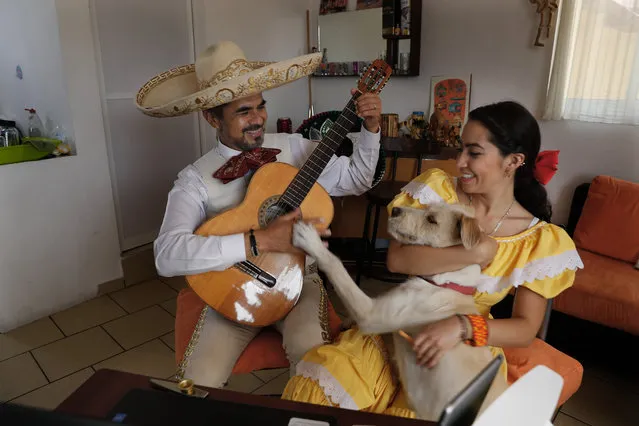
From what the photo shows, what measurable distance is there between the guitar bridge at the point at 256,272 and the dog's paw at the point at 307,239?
6.4 inches

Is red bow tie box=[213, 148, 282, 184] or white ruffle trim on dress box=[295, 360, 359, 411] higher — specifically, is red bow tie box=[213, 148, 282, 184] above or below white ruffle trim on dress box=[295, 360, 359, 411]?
above

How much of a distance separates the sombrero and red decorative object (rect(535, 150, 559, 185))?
842 mm

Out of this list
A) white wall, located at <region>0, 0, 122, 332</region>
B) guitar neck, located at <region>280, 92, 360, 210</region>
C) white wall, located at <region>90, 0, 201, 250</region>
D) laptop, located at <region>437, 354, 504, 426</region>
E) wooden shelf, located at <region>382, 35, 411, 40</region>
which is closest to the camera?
laptop, located at <region>437, 354, 504, 426</region>

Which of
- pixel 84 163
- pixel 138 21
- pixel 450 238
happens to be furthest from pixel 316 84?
pixel 450 238

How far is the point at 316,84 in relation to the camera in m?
4.55

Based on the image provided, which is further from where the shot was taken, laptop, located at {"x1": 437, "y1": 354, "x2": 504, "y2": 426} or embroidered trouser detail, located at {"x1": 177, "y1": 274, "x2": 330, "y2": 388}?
embroidered trouser detail, located at {"x1": 177, "y1": 274, "x2": 330, "y2": 388}

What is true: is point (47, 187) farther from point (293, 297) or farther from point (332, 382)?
point (332, 382)

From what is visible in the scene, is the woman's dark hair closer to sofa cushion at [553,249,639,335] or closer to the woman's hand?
the woman's hand

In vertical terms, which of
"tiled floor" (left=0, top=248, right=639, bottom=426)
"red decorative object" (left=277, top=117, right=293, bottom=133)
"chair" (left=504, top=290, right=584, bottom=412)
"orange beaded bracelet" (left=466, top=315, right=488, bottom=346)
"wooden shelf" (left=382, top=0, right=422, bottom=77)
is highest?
"wooden shelf" (left=382, top=0, right=422, bottom=77)

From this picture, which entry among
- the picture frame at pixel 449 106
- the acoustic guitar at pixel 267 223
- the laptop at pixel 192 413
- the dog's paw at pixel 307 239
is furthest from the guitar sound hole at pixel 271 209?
the picture frame at pixel 449 106

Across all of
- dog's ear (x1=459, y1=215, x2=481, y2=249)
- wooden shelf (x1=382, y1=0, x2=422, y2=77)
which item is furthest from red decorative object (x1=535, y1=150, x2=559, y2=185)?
wooden shelf (x1=382, y1=0, x2=422, y2=77)

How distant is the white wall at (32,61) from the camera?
104 inches

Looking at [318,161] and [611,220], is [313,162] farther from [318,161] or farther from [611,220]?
[611,220]

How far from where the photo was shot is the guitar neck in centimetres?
153
